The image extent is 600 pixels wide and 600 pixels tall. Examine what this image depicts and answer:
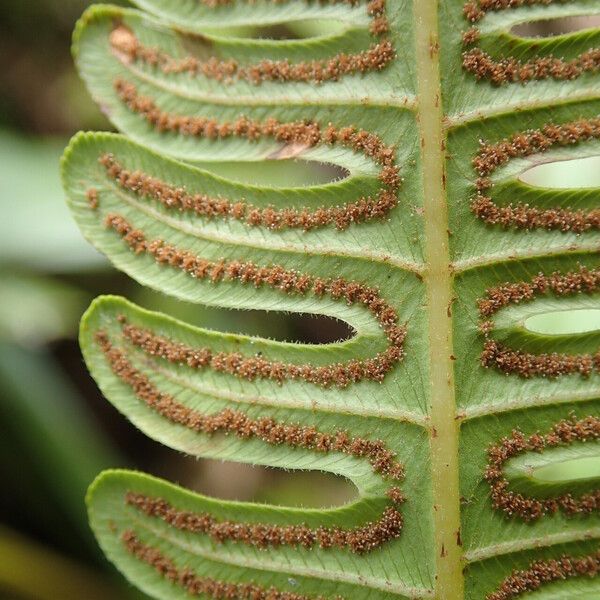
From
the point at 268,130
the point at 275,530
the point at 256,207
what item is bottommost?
the point at 275,530

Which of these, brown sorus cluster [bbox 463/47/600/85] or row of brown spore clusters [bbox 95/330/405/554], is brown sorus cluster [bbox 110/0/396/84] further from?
row of brown spore clusters [bbox 95/330/405/554]

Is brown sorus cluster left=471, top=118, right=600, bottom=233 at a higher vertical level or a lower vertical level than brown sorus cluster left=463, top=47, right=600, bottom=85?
lower

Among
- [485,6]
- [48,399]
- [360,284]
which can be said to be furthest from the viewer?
[48,399]

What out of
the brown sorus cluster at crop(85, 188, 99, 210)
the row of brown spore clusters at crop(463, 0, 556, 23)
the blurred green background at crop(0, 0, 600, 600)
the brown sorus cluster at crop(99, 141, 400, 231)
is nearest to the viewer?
the row of brown spore clusters at crop(463, 0, 556, 23)

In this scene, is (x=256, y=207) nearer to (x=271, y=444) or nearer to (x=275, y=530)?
(x=271, y=444)

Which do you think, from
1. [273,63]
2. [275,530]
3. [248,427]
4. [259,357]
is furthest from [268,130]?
[275,530]

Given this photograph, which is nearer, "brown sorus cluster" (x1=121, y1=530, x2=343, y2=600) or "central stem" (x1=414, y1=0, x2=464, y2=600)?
"central stem" (x1=414, y1=0, x2=464, y2=600)

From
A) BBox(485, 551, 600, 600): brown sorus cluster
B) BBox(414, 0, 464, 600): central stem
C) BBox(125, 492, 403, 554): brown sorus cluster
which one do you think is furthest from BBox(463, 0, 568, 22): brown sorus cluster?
BBox(485, 551, 600, 600): brown sorus cluster
